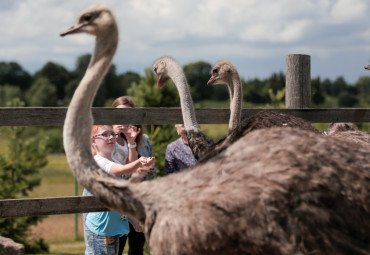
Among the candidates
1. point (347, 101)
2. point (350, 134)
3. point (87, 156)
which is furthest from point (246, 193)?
point (347, 101)

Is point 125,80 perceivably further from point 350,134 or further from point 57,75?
point 350,134

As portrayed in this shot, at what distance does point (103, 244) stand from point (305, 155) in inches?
84.3

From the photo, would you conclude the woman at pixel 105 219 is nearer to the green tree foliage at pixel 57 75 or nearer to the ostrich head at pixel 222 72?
the ostrich head at pixel 222 72

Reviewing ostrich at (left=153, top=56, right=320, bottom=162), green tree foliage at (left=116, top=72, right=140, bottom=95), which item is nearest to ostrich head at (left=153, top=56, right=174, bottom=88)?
ostrich at (left=153, top=56, right=320, bottom=162)

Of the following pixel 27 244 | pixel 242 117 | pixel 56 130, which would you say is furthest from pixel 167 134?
pixel 56 130

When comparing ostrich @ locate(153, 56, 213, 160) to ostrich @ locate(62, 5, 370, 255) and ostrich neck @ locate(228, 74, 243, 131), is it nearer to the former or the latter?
ostrich neck @ locate(228, 74, 243, 131)

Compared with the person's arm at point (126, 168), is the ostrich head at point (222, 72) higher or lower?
higher

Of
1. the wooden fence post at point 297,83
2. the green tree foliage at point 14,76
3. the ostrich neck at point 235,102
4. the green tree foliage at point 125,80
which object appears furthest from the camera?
the green tree foliage at point 14,76

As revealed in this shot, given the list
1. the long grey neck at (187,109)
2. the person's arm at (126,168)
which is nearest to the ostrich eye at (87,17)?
the person's arm at (126,168)

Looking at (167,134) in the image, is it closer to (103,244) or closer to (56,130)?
(103,244)

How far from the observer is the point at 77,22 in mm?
2863

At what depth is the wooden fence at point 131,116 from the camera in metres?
4.01

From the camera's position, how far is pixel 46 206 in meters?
4.14

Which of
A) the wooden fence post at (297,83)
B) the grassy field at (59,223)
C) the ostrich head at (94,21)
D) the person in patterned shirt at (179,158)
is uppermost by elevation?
the ostrich head at (94,21)
